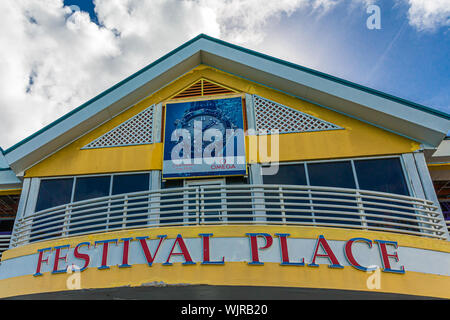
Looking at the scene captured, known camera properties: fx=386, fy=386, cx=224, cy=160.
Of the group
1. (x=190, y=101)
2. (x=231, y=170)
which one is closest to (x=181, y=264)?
(x=231, y=170)

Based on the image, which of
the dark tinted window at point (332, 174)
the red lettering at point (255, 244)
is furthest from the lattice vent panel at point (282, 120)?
the red lettering at point (255, 244)

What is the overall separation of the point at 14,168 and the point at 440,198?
12.8 meters

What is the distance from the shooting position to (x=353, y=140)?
9586 mm

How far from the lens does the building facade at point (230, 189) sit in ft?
22.1

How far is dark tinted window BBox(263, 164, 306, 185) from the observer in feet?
30.7

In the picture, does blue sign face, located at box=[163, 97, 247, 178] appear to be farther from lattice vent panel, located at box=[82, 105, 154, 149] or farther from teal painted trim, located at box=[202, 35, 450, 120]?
teal painted trim, located at box=[202, 35, 450, 120]

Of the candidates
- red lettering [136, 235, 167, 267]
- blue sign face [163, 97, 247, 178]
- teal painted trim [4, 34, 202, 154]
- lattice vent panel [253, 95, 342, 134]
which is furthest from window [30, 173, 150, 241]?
lattice vent panel [253, 95, 342, 134]

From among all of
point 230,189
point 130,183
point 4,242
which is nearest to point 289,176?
point 230,189

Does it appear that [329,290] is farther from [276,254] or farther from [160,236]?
[160,236]

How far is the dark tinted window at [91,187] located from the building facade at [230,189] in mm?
30

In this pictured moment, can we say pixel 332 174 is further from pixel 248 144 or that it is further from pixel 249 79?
pixel 249 79

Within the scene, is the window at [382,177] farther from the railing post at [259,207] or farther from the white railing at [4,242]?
Answer: the white railing at [4,242]

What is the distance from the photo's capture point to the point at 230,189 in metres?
9.27
